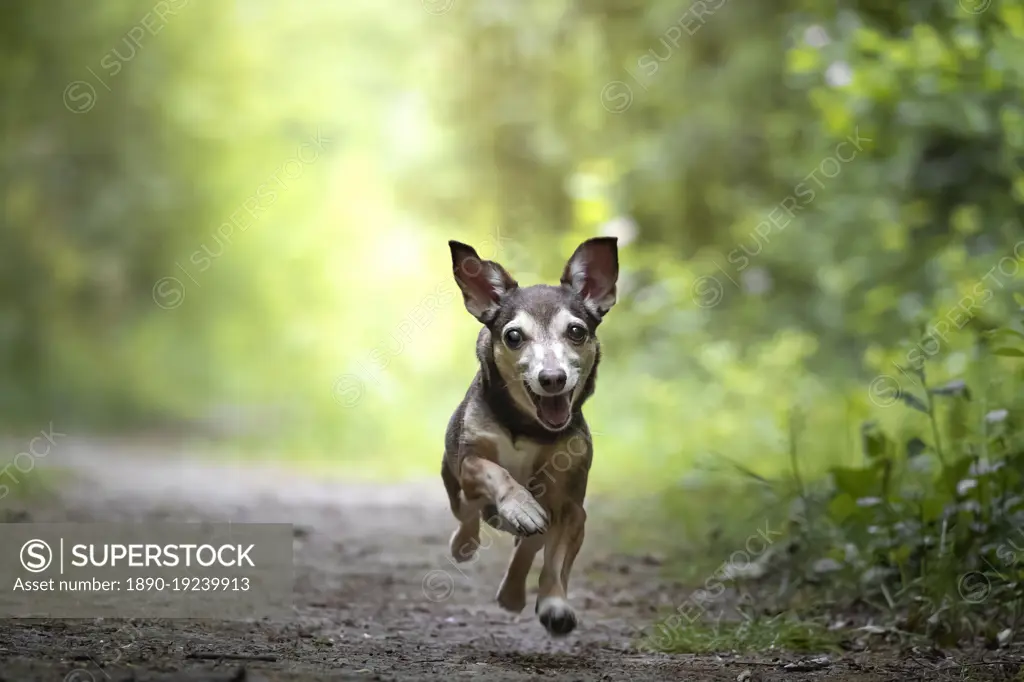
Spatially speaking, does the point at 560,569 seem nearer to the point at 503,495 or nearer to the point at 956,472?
the point at 503,495

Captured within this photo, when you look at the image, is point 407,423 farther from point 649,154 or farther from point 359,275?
point 359,275

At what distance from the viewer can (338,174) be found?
2252 centimetres

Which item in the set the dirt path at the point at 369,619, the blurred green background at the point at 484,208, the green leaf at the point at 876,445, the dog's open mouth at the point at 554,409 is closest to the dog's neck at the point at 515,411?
the dog's open mouth at the point at 554,409

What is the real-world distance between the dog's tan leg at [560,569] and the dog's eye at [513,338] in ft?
2.53

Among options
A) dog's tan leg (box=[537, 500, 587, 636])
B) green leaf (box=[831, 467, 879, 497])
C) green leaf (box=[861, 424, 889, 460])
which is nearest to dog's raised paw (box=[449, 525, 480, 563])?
dog's tan leg (box=[537, 500, 587, 636])

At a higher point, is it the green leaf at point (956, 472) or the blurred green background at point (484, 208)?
the blurred green background at point (484, 208)

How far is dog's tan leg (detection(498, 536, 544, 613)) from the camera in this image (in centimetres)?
533

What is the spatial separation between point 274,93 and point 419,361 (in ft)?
28.5

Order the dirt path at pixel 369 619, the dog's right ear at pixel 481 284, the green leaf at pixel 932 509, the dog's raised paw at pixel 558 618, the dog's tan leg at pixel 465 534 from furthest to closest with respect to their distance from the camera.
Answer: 1. the dog's tan leg at pixel 465 534
2. the green leaf at pixel 932 509
3. the dog's right ear at pixel 481 284
4. the dog's raised paw at pixel 558 618
5. the dirt path at pixel 369 619

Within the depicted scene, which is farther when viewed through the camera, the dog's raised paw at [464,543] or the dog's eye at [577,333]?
the dog's raised paw at [464,543]

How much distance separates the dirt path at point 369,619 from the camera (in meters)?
3.96

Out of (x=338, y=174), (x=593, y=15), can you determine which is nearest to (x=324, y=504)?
(x=593, y=15)

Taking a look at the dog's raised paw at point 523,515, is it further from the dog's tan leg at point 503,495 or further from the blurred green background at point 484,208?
the blurred green background at point 484,208

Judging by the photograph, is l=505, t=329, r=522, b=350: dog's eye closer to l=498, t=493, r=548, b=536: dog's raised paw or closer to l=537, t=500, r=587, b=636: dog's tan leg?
l=498, t=493, r=548, b=536: dog's raised paw
